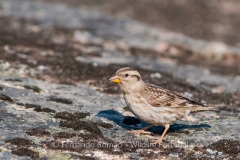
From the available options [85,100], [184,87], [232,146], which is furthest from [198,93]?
[232,146]

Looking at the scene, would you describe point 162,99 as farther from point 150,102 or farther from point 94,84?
point 94,84

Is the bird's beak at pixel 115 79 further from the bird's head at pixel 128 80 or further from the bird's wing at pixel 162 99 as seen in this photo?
the bird's wing at pixel 162 99

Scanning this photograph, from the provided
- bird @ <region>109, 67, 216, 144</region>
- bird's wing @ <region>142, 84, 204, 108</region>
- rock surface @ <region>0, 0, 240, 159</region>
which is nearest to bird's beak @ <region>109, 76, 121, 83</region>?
bird @ <region>109, 67, 216, 144</region>

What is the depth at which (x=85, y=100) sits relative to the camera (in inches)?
480

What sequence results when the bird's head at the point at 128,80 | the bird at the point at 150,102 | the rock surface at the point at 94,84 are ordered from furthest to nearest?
the bird's head at the point at 128,80, the bird at the point at 150,102, the rock surface at the point at 94,84

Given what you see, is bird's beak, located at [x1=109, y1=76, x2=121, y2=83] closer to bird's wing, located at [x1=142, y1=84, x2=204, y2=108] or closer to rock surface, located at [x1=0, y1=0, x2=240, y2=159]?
bird's wing, located at [x1=142, y1=84, x2=204, y2=108]

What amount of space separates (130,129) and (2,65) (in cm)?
561

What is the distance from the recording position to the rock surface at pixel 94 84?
902cm

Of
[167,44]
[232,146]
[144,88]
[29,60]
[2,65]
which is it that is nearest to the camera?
[232,146]

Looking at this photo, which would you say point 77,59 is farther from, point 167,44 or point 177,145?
point 177,145

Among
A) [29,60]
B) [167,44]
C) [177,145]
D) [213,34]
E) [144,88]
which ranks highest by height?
[213,34]

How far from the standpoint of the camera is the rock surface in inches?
355

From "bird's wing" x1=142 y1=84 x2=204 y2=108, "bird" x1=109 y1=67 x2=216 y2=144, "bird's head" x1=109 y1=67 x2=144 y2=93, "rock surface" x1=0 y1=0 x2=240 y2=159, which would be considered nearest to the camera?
"rock surface" x1=0 y1=0 x2=240 y2=159

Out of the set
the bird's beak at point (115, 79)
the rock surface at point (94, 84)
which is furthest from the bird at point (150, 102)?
the rock surface at point (94, 84)
